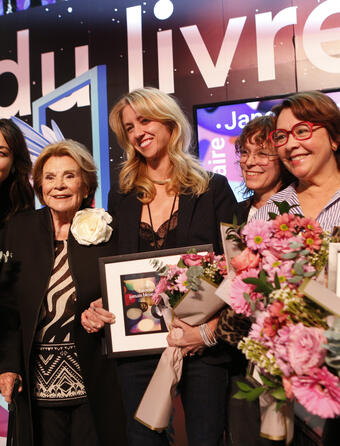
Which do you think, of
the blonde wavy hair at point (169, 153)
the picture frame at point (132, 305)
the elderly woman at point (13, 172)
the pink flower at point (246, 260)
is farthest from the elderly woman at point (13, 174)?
the pink flower at point (246, 260)

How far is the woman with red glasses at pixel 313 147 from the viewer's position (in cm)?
186

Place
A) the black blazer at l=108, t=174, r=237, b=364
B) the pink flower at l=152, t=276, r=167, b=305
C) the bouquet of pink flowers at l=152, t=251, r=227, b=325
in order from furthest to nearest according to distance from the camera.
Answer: the black blazer at l=108, t=174, r=237, b=364, the pink flower at l=152, t=276, r=167, b=305, the bouquet of pink flowers at l=152, t=251, r=227, b=325

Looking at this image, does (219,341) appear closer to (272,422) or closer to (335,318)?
(272,422)

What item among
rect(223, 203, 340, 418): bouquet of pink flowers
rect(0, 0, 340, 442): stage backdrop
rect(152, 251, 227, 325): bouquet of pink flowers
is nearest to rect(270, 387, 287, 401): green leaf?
rect(223, 203, 340, 418): bouquet of pink flowers

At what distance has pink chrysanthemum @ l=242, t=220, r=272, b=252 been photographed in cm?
143

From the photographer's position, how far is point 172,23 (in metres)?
4.34

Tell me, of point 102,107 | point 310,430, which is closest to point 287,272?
point 310,430

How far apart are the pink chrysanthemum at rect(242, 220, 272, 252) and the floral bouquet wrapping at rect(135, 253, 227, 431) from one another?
0.34m

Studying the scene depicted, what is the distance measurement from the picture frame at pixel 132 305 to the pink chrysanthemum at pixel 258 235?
641 mm

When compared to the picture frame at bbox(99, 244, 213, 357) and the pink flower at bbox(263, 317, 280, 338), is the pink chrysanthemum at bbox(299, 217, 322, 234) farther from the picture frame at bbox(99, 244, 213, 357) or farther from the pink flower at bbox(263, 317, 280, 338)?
the picture frame at bbox(99, 244, 213, 357)

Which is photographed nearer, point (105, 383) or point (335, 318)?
point (335, 318)

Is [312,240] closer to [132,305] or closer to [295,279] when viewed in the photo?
[295,279]

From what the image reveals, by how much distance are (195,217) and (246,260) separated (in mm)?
792

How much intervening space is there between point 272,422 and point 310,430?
0.11 metres
